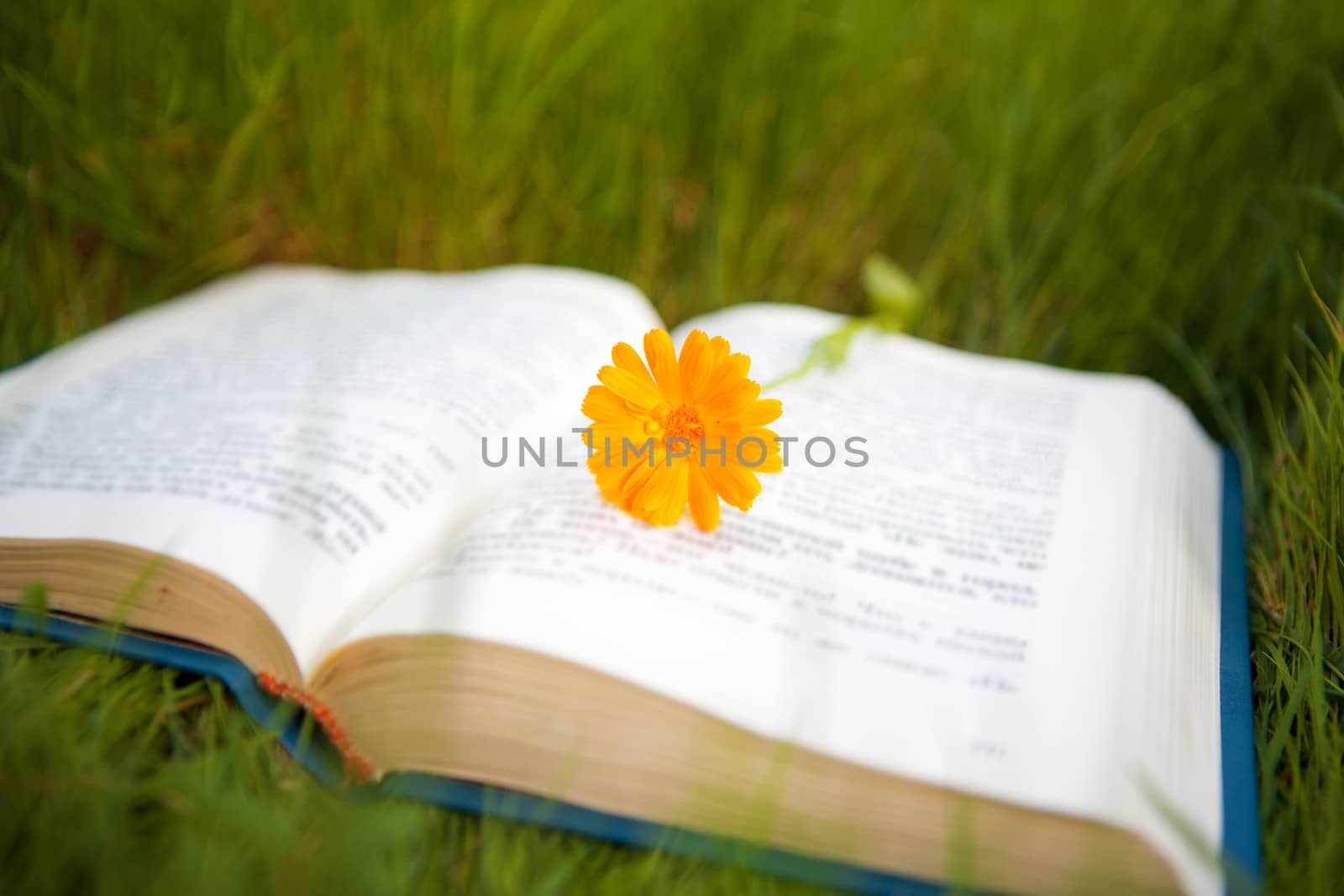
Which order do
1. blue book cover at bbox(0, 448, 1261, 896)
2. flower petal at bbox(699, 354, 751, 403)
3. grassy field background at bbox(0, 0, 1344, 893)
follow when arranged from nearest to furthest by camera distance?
blue book cover at bbox(0, 448, 1261, 896)
flower petal at bbox(699, 354, 751, 403)
grassy field background at bbox(0, 0, 1344, 893)

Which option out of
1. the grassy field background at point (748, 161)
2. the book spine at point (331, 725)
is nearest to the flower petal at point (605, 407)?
the book spine at point (331, 725)

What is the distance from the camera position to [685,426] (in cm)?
79

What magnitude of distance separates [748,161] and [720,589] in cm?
92

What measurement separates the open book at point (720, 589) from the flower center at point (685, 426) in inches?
2.9

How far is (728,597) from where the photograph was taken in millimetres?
730

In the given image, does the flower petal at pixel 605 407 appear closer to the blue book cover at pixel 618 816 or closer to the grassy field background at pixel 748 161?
the blue book cover at pixel 618 816

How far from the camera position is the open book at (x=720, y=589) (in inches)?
25.2

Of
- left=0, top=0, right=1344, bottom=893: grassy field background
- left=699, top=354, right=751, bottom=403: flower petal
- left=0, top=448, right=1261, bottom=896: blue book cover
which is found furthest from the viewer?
left=0, top=0, right=1344, bottom=893: grassy field background

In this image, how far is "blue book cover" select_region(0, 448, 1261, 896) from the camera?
2.09 feet

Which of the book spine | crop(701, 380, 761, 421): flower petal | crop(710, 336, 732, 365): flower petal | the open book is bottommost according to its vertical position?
the book spine

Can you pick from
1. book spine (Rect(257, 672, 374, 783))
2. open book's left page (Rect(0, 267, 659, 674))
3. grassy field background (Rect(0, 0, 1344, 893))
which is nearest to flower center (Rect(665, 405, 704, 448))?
open book's left page (Rect(0, 267, 659, 674))

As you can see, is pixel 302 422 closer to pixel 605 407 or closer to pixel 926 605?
pixel 605 407

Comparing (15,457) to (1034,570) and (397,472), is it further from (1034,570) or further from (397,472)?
Result: (1034,570)

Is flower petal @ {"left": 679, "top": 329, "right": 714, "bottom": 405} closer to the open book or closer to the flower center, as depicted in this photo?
the flower center
